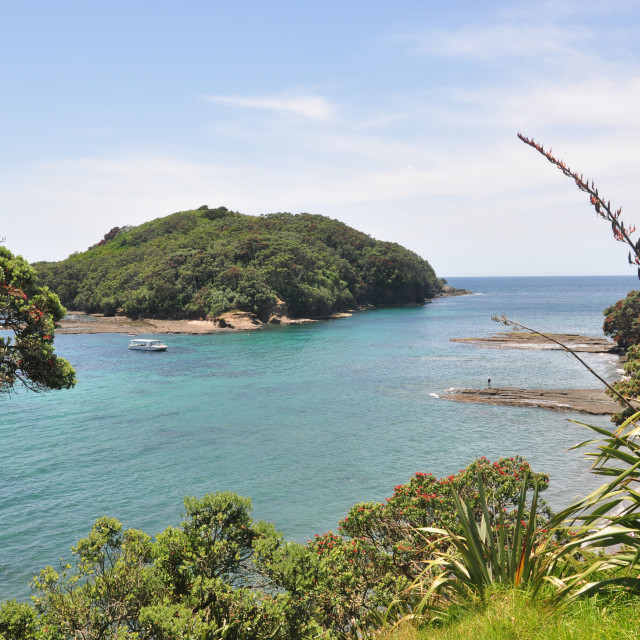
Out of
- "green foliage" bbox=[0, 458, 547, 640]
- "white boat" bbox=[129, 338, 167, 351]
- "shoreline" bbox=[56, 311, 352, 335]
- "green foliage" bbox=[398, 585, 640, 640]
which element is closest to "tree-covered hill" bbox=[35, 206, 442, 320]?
"shoreline" bbox=[56, 311, 352, 335]

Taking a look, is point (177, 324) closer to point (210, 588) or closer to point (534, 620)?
point (210, 588)

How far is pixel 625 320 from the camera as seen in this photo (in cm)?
5322

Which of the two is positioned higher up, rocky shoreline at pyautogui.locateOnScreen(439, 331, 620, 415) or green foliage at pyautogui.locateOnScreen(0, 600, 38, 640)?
green foliage at pyautogui.locateOnScreen(0, 600, 38, 640)

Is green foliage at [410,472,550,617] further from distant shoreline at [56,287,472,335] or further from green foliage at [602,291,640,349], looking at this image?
distant shoreline at [56,287,472,335]

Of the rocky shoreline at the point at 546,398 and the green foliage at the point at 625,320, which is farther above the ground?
the green foliage at the point at 625,320

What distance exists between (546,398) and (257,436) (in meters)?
23.1

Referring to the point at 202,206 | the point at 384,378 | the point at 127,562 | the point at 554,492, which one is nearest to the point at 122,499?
the point at 127,562

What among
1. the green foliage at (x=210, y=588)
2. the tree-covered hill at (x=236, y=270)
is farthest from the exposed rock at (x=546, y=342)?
the green foliage at (x=210, y=588)

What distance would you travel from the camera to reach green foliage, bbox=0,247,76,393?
1554 centimetres

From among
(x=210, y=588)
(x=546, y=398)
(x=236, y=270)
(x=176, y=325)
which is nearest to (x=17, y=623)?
(x=210, y=588)

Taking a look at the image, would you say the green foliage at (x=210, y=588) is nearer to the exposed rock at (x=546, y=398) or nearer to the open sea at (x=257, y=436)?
the open sea at (x=257, y=436)

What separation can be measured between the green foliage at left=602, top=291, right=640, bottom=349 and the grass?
50580 millimetres

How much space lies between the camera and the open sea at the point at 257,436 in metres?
19.8

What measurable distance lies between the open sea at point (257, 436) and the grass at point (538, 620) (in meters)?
13.0
